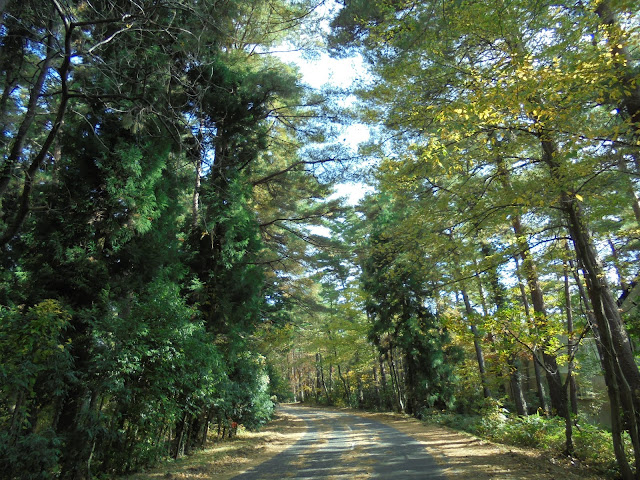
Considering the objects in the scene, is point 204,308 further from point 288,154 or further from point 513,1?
point 513,1

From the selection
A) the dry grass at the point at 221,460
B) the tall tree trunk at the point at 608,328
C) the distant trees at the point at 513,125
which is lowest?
the dry grass at the point at 221,460

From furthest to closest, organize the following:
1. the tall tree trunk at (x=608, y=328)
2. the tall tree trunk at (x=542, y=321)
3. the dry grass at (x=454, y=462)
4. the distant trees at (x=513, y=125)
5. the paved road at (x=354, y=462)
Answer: the tall tree trunk at (x=542, y=321) → the paved road at (x=354, y=462) → the dry grass at (x=454, y=462) → the tall tree trunk at (x=608, y=328) → the distant trees at (x=513, y=125)

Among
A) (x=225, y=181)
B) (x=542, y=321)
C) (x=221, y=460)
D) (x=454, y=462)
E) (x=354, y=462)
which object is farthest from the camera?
(x=225, y=181)

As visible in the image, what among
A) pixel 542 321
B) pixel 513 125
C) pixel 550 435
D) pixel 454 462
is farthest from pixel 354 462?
pixel 513 125

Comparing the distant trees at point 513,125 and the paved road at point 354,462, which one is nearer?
the distant trees at point 513,125

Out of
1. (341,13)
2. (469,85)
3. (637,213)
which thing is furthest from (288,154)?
(637,213)

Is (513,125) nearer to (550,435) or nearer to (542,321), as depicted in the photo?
(542,321)

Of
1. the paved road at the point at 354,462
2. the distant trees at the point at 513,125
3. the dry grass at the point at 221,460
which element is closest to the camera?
the distant trees at the point at 513,125

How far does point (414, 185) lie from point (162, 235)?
4973 mm

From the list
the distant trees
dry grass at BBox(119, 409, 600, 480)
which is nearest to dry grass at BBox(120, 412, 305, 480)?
dry grass at BBox(119, 409, 600, 480)

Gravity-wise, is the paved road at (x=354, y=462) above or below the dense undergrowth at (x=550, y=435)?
below

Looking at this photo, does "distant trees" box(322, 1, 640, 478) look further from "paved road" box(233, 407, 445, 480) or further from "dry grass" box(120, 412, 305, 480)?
"dry grass" box(120, 412, 305, 480)

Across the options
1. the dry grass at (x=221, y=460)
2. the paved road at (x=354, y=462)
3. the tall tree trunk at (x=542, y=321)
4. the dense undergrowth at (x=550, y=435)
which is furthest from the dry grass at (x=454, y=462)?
the tall tree trunk at (x=542, y=321)

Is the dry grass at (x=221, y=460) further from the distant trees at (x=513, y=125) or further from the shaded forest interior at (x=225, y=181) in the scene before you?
the distant trees at (x=513, y=125)
